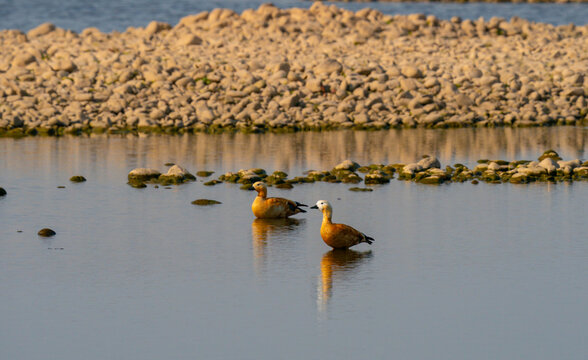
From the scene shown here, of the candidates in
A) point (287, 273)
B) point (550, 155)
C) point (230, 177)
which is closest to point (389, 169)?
point (230, 177)

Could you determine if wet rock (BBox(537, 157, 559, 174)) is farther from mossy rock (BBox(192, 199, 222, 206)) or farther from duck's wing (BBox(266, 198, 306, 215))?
mossy rock (BBox(192, 199, 222, 206))

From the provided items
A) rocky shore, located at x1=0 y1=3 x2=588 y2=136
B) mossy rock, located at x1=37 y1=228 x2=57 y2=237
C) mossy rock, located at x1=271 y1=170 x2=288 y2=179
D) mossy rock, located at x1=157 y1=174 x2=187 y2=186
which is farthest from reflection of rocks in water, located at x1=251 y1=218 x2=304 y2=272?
rocky shore, located at x1=0 y1=3 x2=588 y2=136

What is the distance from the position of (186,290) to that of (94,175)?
13294 millimetres

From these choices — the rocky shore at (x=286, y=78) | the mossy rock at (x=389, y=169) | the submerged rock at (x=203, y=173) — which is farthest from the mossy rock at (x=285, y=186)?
the rocky shore at (x=286, y=78)

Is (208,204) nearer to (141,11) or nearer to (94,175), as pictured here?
(94,175)

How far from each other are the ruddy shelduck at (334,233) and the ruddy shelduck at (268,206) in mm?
3347

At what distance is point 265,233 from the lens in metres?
20.5

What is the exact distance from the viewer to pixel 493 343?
42.8 ft

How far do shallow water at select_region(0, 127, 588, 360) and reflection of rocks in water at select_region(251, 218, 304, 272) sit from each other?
57 millimetres

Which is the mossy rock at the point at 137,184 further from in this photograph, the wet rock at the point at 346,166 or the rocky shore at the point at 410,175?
the wet rock at the point at 346,166

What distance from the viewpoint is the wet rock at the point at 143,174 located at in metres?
27.4

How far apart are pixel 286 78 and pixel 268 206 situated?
925 inches

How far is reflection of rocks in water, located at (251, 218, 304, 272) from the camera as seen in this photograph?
18.1 metres

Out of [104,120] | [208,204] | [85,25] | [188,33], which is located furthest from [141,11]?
[208,204]
